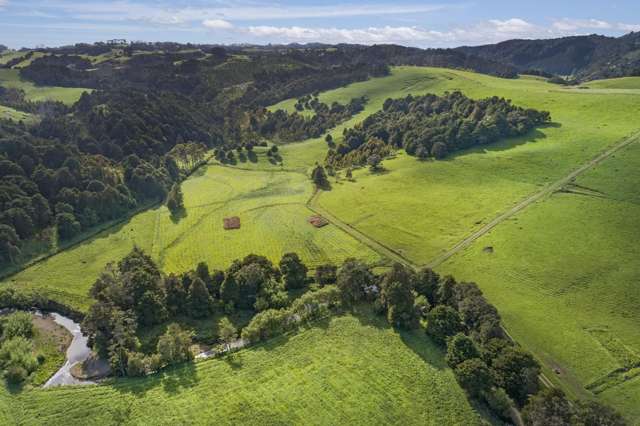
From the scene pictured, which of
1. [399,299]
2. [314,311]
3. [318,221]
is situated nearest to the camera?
[399,299]

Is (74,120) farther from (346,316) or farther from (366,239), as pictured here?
(346,316)

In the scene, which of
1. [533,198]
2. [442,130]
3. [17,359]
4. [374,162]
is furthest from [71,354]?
[442,130]

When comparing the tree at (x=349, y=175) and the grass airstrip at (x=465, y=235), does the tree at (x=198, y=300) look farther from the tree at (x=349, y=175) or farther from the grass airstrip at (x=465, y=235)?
the tree at (x=349, y=175)

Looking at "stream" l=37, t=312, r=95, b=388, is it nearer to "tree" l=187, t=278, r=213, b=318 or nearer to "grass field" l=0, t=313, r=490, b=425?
"grass field" l=0, t=313, r=490, b=425

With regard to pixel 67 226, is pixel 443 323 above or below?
above

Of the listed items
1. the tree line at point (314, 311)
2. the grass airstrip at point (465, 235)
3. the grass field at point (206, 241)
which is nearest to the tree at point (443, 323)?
the tree line at point (314, 311)

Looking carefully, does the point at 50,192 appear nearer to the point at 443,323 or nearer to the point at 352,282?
the point at 352,282

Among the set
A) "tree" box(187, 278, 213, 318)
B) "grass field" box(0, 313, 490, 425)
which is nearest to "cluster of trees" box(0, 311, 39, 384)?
"grass field" box(0, 313, 490, 425)

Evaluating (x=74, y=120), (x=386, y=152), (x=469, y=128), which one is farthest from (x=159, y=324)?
(x=74, y=120)
